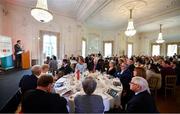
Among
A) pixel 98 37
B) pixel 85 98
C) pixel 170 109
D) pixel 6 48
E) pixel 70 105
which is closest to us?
pixel 85 98

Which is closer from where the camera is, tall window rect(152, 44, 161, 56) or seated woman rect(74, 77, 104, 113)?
seated woman rect(74, 77, 104, 113)

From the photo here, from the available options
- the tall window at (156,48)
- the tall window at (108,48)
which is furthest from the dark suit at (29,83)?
the tall window at (156,48)

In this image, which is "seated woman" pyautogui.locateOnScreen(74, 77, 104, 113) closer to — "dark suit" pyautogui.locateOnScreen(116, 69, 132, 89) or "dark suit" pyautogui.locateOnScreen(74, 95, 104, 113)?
"dark suit" pyautogui.locateOnScreen(74, 95, 104, 113)

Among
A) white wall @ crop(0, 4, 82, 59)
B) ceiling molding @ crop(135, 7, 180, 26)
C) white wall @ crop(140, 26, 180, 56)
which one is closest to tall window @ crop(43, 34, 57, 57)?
white wall @ crop(0, 4, 82, 59)

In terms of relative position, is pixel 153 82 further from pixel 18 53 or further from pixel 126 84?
pixel 18 53

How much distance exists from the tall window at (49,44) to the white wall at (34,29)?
39 cm

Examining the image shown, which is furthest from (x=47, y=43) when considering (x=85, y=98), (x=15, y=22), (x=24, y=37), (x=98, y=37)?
(x=85, y=98)

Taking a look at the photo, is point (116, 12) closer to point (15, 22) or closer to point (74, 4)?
point (74, 4)

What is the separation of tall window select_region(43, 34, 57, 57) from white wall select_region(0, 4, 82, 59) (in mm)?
387

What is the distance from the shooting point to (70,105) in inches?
97.0

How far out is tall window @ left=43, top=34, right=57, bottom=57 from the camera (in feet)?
30.6

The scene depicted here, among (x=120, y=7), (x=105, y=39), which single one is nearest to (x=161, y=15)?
(x=120, y=7)

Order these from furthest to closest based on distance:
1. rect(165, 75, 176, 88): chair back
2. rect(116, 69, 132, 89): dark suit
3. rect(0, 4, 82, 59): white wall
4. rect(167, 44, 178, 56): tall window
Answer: rect(167, 44, 178, 56): tall window → rect(0, 4, 82, 59): white wall → rect(165, 75, 176, 88): chair back → rect(116, 69, 132, 89): dark suit

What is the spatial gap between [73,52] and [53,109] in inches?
350
